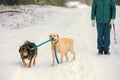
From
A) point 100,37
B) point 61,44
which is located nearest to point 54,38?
point 61,44

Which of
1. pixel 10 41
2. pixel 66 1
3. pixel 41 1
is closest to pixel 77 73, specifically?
pixel 10 41

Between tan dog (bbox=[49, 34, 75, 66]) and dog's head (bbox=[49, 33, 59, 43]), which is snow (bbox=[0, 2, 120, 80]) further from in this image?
dog's head (bbox=[49, 33, 59, 43])

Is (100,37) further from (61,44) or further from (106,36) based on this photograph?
(61,44)

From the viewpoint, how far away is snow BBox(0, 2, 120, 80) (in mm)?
9641

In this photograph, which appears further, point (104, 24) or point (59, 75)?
point (104, 24)

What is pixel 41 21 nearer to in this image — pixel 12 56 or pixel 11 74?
pixel 12 56

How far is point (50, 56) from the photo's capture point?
1168cm

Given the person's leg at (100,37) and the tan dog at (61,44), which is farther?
the person's leg at (100,37)

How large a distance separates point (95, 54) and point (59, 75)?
8.41ft

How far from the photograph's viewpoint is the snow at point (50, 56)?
9.64m

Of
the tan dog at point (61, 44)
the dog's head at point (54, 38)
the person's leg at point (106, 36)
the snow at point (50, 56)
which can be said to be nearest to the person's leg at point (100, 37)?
the person's leg at point (106, 36)

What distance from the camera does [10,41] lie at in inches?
592

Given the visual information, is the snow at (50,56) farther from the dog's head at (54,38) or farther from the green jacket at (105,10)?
the green jacket at (105,10)

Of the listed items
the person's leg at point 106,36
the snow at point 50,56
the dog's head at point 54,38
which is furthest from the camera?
the person's leg at point 106,36
